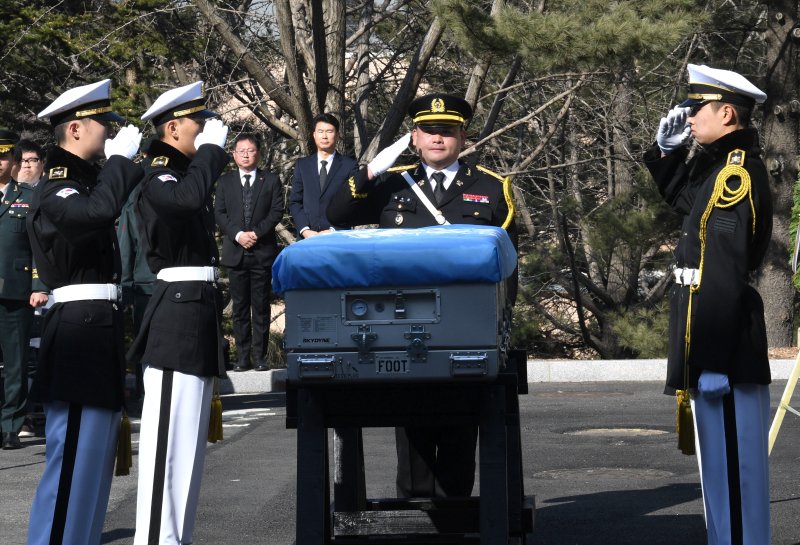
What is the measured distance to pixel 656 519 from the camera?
752cm

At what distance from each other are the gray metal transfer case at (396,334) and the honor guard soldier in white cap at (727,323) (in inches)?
44.9

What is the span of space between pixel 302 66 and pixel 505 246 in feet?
44.8

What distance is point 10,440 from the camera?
34.7ft

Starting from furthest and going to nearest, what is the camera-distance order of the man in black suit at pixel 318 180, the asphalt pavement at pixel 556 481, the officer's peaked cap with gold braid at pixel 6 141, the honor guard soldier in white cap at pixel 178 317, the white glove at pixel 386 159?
the man in black suit at pixel 318 180, the officer's peaked cap with gold braid at pixel 6 141, the asphalt pavement at pixel 556 481, the white glove at pixel 386 159, the honor guard soldier in white cap at pixel 178 317

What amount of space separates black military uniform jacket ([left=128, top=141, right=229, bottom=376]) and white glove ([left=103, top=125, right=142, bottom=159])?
0.17 m

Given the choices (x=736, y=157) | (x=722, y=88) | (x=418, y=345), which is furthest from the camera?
(x=722, y=88)

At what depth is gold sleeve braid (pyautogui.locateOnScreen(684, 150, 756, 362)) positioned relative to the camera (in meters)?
5.71

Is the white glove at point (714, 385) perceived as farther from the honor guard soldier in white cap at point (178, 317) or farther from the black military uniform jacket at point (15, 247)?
the black military uniform jacket at point (15, 247)

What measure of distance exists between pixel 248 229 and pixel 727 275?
28.8 feet

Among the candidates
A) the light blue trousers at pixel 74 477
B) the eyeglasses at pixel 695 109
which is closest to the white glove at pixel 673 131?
the eyeglasses at pixel 695 109

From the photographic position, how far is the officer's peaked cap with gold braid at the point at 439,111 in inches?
249

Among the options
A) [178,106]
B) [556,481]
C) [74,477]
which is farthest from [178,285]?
[556,481]

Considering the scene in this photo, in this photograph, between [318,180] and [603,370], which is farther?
[603,370]

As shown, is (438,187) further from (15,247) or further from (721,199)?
(15,247)
